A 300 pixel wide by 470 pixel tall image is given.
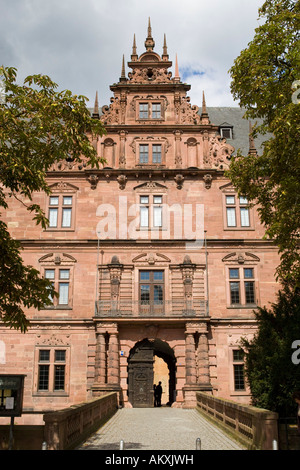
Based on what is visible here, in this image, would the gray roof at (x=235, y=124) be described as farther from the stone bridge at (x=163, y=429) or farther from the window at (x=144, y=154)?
the stone bridge at (x=163, y=429)

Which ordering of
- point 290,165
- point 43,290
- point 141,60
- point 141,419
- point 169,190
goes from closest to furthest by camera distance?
point 43,290 → point 290,165 → point 141,419 → point 169,190 → point 141,60

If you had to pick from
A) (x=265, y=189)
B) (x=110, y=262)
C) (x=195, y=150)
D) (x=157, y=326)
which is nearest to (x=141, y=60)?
(x=195, y=150)

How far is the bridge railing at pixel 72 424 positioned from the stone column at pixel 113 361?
655 cm

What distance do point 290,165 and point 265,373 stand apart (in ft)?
27.5

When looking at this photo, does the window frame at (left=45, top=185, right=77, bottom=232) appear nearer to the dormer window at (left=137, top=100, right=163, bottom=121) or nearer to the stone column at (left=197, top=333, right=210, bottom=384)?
the dormer window at (left=137, top=100, right=163, bottom=121)

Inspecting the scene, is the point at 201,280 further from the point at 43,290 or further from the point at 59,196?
the point at 43,290

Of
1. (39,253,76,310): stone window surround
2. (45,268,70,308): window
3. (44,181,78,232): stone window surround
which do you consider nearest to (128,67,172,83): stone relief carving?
(44,181,78,232): stone window surround

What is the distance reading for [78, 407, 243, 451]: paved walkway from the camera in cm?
1211

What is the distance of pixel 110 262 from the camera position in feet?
89.2

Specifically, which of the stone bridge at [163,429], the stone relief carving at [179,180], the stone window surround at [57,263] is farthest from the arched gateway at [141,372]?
the stone relief carving at [179,180]

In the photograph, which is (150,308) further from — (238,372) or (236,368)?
(238,372)

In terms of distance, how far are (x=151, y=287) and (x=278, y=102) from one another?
15.2 metres

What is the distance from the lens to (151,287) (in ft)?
88.5

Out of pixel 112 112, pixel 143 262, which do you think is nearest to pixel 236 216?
pixel 143 262
